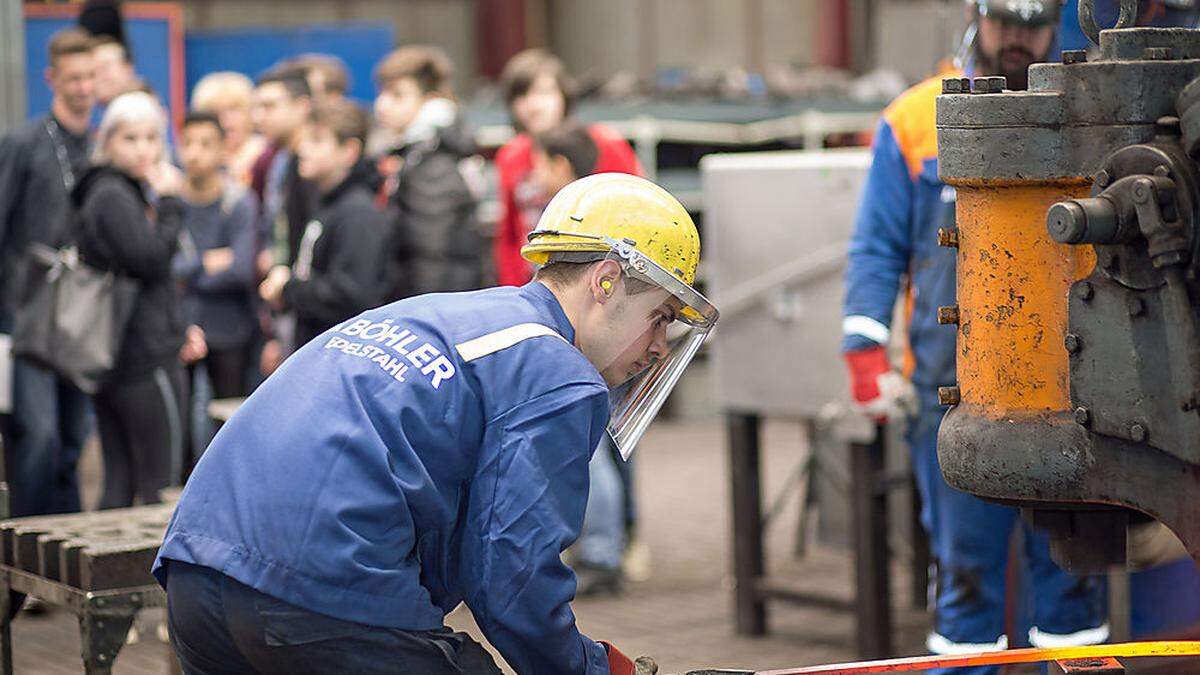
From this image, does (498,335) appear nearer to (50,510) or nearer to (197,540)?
(197,540)

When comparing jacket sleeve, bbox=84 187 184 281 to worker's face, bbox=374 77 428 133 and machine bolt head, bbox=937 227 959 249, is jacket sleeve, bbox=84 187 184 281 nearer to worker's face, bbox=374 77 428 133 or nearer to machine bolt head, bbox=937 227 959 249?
worker's face, bbox=374 77 428 133

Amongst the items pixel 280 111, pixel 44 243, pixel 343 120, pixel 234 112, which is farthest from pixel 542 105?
pixel 234 112

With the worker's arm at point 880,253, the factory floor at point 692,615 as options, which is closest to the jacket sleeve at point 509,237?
the factory floor at point 692,615

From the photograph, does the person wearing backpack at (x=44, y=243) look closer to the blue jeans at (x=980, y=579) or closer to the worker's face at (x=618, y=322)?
the blue jeans at (x=980, y=579)

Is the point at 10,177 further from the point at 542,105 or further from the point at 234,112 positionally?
the point at 234,112

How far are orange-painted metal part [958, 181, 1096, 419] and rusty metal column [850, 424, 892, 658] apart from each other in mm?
2794

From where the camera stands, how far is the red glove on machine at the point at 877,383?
449cm

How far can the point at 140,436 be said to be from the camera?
627 cm

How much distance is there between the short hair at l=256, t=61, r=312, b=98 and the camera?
822 cm

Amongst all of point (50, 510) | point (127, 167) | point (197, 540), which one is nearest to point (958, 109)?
point (197, 540)

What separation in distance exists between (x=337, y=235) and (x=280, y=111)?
1.84 metres

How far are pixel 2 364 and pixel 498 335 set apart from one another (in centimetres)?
369

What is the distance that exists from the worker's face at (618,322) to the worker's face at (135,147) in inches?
143

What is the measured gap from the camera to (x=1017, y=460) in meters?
2.68
